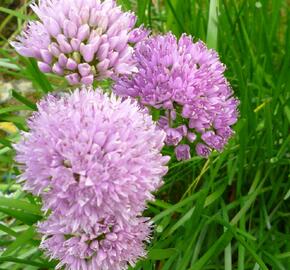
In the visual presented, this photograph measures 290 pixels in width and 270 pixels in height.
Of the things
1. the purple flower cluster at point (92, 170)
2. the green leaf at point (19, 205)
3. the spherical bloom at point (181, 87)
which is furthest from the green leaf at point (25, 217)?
the spherical bloom at point (181, 87)

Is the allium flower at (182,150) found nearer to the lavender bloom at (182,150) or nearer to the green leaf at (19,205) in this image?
the lavender bloom at (182,150)

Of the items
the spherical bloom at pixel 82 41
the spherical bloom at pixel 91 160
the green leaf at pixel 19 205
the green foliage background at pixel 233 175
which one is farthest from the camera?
the green foliage background at pixel 233 175

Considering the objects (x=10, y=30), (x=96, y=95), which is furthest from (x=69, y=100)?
(x=10, y=30)

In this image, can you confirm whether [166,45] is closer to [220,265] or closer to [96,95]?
[96,95]

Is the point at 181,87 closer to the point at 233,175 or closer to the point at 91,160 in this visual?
the point at 91,160

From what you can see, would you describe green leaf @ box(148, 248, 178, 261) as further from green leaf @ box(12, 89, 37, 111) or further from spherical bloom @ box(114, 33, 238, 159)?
green leaf @ box(12, 89, 37, 111)

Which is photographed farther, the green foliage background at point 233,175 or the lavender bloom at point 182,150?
the green foliage background at point 233,175

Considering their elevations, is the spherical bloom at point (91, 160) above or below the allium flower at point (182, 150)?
above
